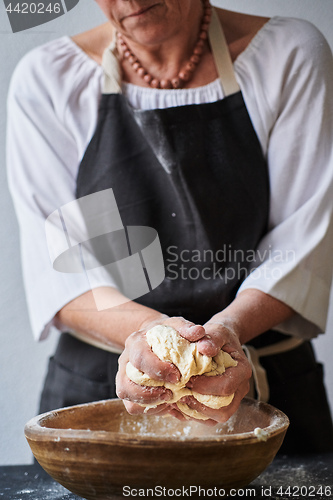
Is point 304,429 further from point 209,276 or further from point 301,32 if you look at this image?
point 301,32

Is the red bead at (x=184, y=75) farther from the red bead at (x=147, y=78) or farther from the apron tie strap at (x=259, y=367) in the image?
the apron tie strap at (x=259, y=367)

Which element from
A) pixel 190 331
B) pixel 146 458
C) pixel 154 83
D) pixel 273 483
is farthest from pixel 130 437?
pixel 154 83

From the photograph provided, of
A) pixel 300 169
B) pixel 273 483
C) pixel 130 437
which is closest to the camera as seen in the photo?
pixel 130 437

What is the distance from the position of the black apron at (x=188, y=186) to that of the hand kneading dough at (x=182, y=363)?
0.63ft

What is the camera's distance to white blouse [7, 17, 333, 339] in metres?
0.69

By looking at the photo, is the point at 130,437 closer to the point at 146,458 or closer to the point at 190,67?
the point at 146,458

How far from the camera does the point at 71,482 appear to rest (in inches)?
18.7

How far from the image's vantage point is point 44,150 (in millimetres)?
718

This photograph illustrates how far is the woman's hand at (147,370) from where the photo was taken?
51 cm

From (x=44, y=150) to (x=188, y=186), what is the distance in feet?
0.61

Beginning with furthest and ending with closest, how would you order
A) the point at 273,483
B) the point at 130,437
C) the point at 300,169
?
1. the point at 300,169
2. the point at 273,483
3. the point at 130,437

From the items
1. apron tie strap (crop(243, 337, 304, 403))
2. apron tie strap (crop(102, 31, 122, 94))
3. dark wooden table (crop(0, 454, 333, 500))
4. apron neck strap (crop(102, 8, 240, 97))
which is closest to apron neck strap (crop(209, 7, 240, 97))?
apron neck strap (crop(102, 8, 240, 97))

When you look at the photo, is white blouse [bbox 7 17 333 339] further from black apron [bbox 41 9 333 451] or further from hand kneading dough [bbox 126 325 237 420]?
hand kneading dough [bbox 126 325 237 420]

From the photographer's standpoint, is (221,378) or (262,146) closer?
(221,378)
